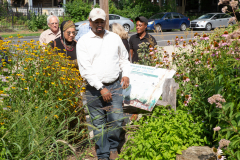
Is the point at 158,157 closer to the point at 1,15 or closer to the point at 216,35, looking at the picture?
the point at 216,35

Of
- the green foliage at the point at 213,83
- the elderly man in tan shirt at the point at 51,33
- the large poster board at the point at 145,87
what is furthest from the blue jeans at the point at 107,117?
the elderly man in tan shirt at the point at 51,33

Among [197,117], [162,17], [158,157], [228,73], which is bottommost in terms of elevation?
[158,157]

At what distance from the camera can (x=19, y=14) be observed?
2448 centimetres

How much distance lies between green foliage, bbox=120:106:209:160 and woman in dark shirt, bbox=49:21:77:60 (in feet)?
5.68

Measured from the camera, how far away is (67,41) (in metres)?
4.41

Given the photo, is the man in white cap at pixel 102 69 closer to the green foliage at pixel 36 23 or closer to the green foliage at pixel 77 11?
the green foliage at pixel 36 23

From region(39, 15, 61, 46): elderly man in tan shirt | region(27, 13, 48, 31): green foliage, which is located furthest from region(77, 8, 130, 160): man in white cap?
region(27, 13, 48, 31): green foliage

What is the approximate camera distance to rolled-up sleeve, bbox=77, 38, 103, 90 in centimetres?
318

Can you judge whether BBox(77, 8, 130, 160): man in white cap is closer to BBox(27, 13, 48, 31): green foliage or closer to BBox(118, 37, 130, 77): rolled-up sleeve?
BBox(118, 37, 130, 77): rolled-up sleeve

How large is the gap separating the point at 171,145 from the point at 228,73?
3.46ft

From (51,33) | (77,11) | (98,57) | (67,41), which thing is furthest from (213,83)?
(77,11)

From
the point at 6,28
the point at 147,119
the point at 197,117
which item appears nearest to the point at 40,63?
the point at 147,119

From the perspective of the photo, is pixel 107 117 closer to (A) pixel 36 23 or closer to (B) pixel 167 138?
(B) pixel 167 138

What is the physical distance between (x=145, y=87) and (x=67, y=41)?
1.56m
